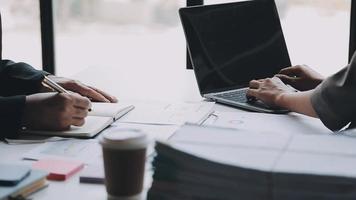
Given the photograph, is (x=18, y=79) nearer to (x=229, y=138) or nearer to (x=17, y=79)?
(x=17, y=79)

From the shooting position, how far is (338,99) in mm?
1379

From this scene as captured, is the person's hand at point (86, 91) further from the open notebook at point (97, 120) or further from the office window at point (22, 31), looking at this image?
the office window at point (22, 31)

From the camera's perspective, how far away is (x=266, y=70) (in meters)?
Answer: 1.89

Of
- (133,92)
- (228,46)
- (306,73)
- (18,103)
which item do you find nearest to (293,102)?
(306,73)

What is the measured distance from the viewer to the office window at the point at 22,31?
3.38 metres

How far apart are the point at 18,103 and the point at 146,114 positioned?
1.10 ft

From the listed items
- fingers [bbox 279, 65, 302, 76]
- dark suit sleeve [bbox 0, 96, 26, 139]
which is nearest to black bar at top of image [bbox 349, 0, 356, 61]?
fingers [bbox 279, 65, 302, 76]

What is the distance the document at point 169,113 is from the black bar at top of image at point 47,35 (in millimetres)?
1767

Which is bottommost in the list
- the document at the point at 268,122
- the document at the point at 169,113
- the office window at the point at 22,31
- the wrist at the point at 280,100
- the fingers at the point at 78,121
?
the office window at the point at 22,31

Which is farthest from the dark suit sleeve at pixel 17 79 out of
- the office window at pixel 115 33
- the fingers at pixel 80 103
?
the office window at pixel 115 33

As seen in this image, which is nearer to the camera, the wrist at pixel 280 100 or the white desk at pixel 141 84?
the white desk at pixel 141 84

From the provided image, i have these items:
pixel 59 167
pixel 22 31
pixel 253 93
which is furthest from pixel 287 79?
pixel 22 31

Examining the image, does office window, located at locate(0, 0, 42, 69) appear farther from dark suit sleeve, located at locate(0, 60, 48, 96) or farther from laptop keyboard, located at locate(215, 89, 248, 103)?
laptop keyboard, located at locate(215, 89, 248, 103)

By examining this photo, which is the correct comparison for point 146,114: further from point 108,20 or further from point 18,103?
point 108,20
